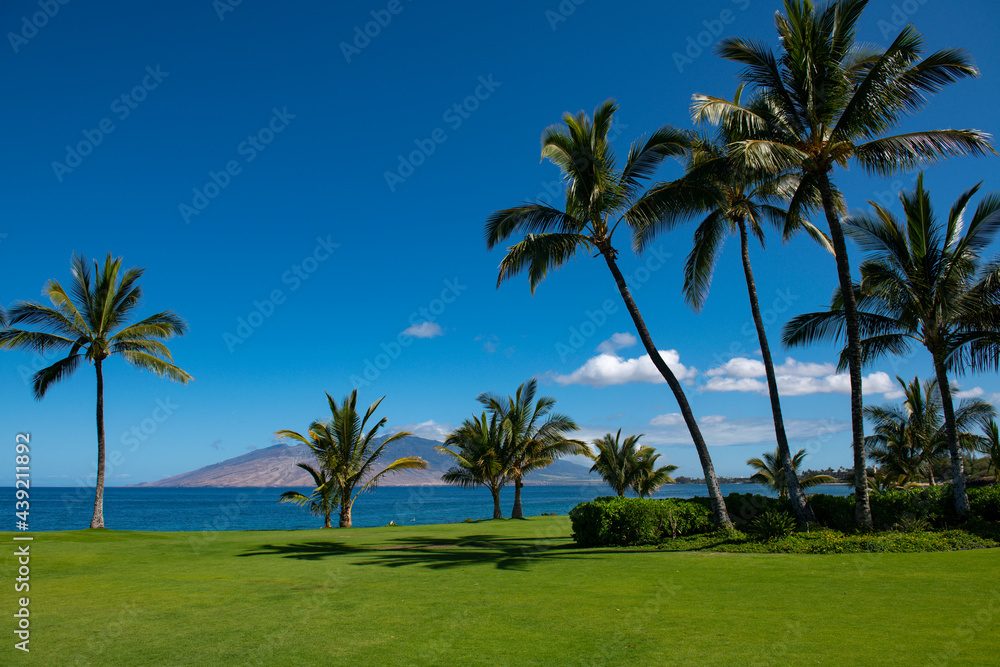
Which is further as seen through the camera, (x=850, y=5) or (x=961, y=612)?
(x=850, y=5)

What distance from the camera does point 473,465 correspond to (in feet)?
101

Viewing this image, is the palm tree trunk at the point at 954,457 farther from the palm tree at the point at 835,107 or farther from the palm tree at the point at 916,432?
the palm tree at the point at 916,432

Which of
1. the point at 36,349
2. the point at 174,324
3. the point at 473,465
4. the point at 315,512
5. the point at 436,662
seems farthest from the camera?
the point at 473,465

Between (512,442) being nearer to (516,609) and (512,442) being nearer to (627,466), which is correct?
(627,466)

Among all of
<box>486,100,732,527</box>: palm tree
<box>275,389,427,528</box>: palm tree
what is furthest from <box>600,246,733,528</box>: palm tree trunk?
<box>275,389,427,528</box>: palm tree

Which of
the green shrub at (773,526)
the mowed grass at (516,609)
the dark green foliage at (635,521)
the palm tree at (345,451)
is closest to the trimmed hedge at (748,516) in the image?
the dark green foliage at (635,521)

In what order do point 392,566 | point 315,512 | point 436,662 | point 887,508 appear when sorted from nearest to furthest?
point 436,662, point 392,566, point 887,508, point 315,512

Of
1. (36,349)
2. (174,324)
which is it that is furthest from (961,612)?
(36,349)

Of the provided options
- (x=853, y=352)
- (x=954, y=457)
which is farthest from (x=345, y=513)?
(x=954, y=457)

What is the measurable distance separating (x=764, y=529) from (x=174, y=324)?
21.6 metres

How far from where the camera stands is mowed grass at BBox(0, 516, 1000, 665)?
17.7 feet

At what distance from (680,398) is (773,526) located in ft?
12.5

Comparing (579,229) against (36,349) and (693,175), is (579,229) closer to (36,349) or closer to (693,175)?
(693,175)

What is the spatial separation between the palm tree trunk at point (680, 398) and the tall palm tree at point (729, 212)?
5.41ft
